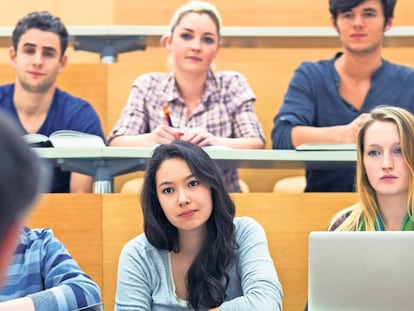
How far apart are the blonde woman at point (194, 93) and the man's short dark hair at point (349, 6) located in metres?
0.28

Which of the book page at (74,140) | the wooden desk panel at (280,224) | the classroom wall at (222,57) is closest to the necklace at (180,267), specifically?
the wooden desk panel at (280,224)

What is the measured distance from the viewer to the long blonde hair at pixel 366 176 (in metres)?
1.40

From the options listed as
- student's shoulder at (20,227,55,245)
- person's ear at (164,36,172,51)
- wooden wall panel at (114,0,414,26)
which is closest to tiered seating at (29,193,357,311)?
student's shoulder at (20,227,55,245)

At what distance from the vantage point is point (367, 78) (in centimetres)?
198

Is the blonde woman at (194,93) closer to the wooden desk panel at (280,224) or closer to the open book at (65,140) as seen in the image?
the open book at (65,140)

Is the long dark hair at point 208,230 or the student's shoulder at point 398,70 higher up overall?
the student's shoulder at point 398,70

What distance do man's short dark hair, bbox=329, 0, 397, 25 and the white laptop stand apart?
40.8 inches

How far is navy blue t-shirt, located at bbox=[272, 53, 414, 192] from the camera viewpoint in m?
1.87

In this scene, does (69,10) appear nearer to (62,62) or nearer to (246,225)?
(62,62)

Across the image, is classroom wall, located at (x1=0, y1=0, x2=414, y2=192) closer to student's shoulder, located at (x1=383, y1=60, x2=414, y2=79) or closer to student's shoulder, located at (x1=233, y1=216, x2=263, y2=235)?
student's shoulder, located at (x1=383, y1=60, x2=414, y2=79)

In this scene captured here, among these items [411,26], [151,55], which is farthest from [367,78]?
[151,55]

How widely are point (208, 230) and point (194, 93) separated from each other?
2.25 ft

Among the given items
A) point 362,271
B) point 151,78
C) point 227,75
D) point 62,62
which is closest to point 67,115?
point 62,62

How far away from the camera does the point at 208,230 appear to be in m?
1.42
